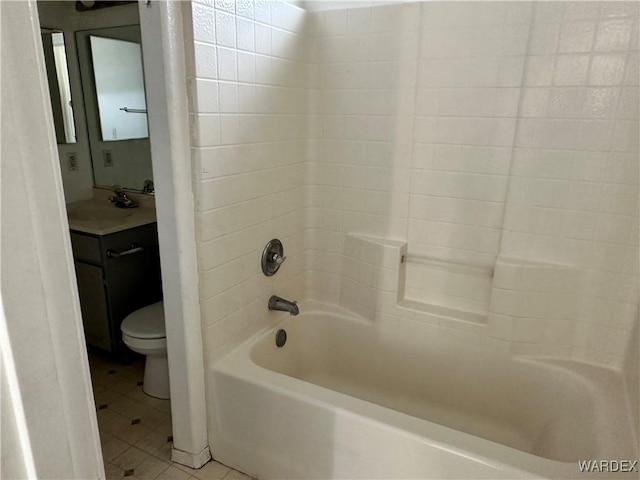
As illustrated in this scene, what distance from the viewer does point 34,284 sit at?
0.35m

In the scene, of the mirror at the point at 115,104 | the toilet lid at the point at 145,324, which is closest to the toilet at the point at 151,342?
the toilet lid at the point at 145,324

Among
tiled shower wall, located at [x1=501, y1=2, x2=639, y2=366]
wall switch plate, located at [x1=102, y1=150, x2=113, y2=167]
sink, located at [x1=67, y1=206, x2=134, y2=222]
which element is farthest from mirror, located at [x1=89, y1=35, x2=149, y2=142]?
tiled shower wall, located at [x1=501, y1=2, x2=639, y2=366]

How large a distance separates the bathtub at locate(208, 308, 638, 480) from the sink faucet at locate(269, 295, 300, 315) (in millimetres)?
127

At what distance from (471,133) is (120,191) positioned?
212 centimetres

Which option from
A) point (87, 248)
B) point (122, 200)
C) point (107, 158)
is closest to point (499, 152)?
point (87, 248)

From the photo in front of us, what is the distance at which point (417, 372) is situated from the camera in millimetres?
2061

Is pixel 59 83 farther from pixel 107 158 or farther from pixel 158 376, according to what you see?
pixel 158 376

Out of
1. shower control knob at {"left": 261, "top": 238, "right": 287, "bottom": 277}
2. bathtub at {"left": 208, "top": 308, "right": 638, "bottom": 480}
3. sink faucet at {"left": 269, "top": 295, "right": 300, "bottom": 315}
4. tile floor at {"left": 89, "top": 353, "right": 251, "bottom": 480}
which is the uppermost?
shower control knob at {"left": 261, "top": 238, "right": 287, "bottom": 277}

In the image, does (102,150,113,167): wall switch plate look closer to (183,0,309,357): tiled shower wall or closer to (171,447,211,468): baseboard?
(183,0,309,357): tiled shower wall

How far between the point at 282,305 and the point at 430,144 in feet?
3.13

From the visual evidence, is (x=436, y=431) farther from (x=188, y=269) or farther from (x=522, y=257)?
(x=188, y=269)

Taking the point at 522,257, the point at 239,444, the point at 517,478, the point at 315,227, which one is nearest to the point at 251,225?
the point at 315,227

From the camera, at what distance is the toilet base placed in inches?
86.8

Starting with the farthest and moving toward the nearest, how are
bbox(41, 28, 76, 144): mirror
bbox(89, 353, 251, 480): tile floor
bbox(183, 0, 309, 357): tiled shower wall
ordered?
bbox(41, 28, 76, 144): mirror → bbox(89, 353, 251, 480): tile floor → bbox(183, 0, 309, 357): tiled shower wall
